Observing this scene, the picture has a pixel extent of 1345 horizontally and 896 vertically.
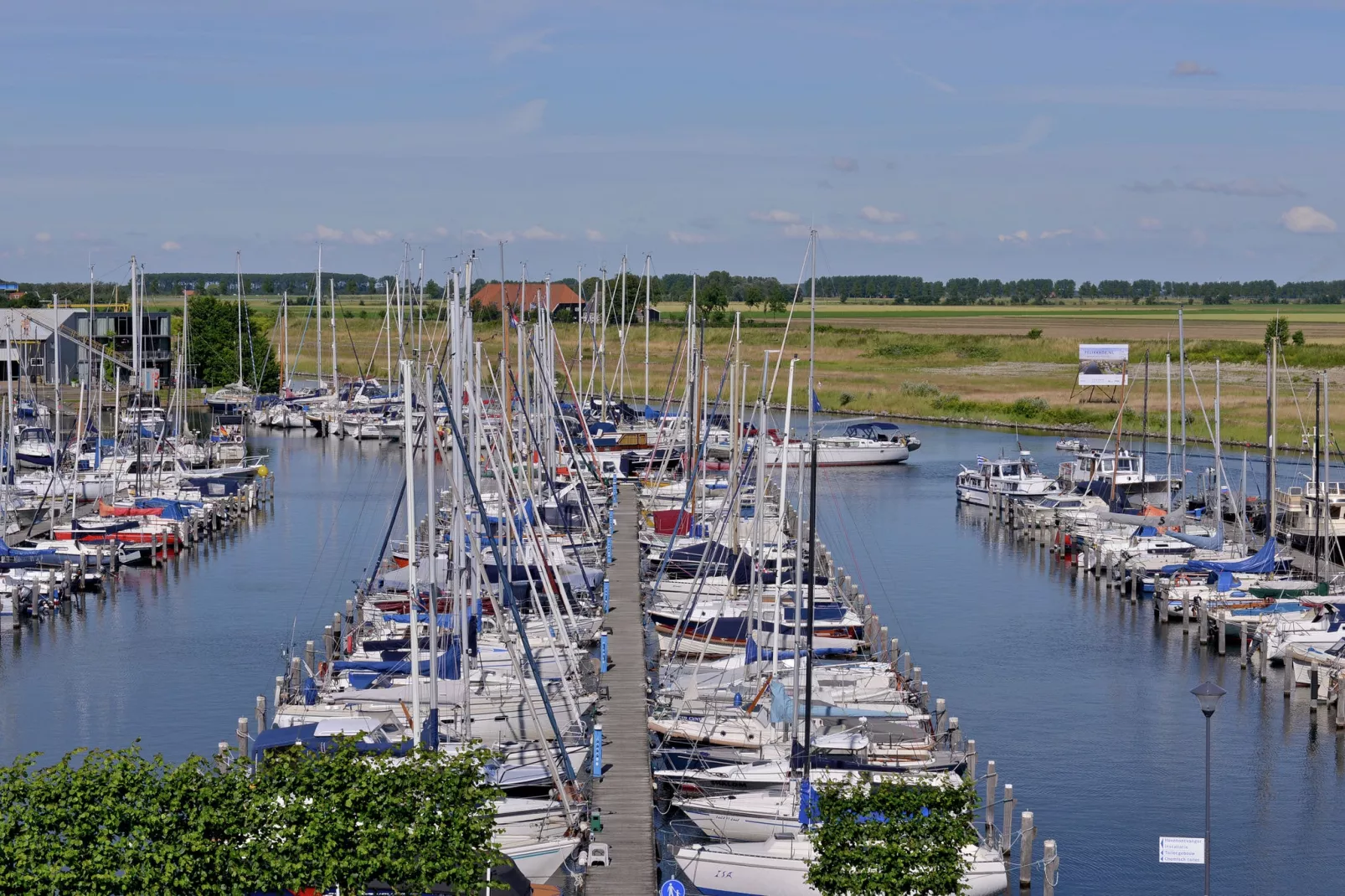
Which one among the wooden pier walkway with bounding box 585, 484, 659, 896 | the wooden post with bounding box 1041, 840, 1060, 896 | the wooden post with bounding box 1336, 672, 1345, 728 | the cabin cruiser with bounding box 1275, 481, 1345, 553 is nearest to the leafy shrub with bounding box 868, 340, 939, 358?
the cabin cruiser with bounding box 1275, 481, 1345, 553

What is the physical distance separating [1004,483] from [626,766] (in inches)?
2215

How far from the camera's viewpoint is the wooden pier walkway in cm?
3450

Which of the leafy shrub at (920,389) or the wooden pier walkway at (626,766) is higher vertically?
the leafy shrub at (920,389)

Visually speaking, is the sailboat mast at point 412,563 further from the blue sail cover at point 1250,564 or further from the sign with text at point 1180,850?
the blue sail cover at point 1250,564

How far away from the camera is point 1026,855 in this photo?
36969 millimetres

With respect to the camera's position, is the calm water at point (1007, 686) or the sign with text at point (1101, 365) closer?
the calm water at point (1007, 686)

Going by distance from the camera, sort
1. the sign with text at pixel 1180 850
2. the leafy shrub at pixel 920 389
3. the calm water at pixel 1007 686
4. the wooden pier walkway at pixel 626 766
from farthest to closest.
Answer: the leafy shrub at pixel 920 389
the calm water at pixel 1007 686
the wooden pier walkway at pixel 626 766
the sign with text at pixel 1180 850

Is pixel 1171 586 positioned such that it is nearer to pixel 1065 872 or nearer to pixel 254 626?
pixel 1065 872

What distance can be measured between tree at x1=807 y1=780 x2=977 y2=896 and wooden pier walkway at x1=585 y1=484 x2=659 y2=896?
6188mm

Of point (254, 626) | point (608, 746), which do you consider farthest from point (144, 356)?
point (608, 746)

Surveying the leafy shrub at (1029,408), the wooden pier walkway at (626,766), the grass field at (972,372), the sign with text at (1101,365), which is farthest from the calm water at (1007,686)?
the sign with text at (1101,365)

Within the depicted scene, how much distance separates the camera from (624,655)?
50906 millimetres

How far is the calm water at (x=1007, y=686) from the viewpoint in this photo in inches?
1657

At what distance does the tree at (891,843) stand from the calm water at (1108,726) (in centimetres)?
1039
